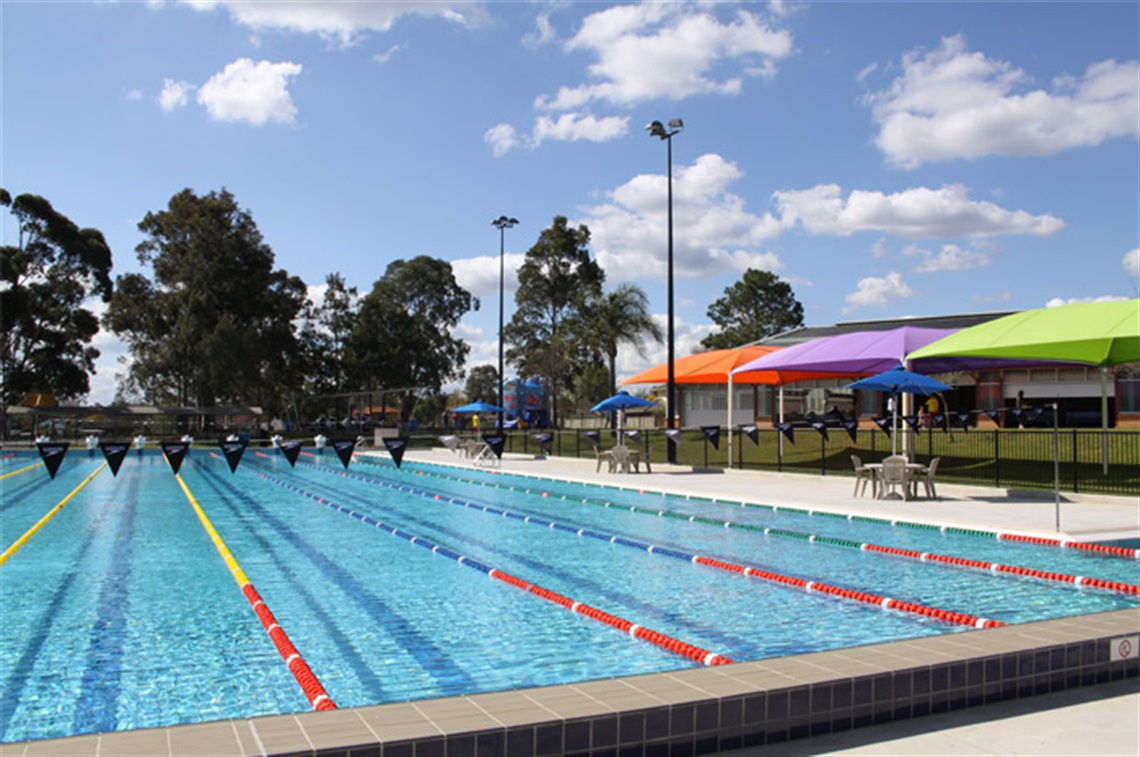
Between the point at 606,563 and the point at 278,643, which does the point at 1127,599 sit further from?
the point at 278,643

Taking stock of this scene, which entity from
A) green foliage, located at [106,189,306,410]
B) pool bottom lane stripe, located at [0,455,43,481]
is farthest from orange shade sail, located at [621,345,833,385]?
green foliage, located at [106,189,306,410]

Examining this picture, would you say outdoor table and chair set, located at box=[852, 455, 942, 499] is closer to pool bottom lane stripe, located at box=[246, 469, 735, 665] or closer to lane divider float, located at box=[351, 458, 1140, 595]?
lane divider float, located at box=[351, 458, 1140, 595]

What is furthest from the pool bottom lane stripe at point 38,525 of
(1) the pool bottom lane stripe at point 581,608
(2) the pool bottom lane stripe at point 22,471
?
(1) the pool bottom lane stripe at point 581,608

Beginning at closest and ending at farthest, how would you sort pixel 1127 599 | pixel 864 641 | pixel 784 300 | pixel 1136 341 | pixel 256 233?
pixel 864 641 < pixel 1127 599 < pixel 1136 341 < pixel 256 233 < pixel 784 300

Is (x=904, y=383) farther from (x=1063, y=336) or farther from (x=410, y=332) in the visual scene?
(x=410, y=332)

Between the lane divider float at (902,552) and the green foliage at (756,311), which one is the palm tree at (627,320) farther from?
the lane divider float at (902,552)

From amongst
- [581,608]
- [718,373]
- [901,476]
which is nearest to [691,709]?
[581,608]

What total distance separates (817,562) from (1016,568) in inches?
80.6

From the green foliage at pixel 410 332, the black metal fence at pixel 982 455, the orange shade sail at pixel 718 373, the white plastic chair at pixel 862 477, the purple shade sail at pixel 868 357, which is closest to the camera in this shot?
the white plastic chair at pixel 862 477

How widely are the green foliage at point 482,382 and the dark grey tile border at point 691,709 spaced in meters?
90.7

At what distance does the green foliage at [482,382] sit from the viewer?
96.4 m

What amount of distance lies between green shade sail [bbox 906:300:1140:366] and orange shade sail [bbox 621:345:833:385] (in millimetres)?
9606

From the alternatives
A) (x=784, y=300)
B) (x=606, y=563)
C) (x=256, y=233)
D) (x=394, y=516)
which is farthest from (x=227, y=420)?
(x=606, y=563)

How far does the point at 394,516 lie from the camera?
51.7 ft
